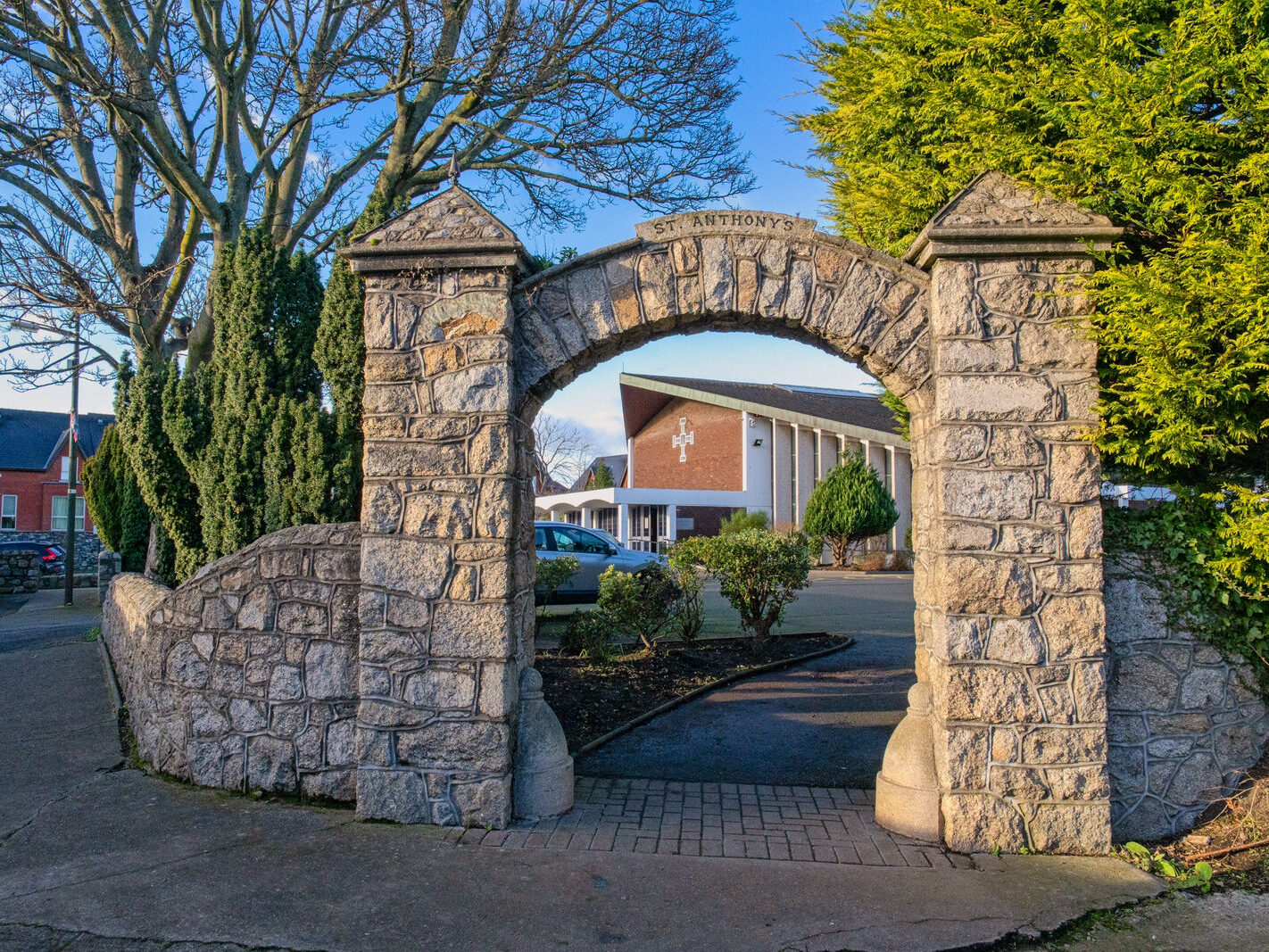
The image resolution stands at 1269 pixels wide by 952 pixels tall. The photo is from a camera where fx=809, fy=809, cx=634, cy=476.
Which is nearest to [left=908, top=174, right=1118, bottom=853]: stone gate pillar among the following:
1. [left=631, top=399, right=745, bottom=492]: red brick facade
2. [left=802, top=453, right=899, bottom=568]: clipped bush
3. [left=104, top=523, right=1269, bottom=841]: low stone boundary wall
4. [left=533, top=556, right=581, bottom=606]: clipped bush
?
[left=104, top=523, right=1269, bottom=841]: low stone boundary wall

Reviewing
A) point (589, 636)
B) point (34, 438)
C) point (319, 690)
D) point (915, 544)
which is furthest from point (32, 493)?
point (915, 544)

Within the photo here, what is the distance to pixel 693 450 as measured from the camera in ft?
98.5

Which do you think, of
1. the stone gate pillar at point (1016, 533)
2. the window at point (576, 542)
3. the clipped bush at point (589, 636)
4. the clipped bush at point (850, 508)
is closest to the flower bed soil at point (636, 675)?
the clipped bush at point (589, 636)

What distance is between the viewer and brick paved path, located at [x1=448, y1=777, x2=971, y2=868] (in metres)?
4.21

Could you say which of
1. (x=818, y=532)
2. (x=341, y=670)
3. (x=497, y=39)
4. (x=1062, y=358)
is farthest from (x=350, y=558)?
(x=818, y=532)

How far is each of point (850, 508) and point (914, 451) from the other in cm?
1768

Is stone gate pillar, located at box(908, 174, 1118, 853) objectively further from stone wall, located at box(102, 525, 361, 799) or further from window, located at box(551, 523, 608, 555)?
window, located at box(551, 523, 608, 555)

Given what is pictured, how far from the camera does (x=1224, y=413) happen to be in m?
4.11

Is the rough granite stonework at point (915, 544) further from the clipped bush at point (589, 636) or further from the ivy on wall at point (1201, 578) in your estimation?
the clipped bush at point (589, 636)

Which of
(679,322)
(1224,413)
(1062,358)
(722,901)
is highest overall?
(679,322)

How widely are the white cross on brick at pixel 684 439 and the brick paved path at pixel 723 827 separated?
25.1 meters

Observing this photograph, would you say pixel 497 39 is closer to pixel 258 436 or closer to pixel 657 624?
pixel 258 436

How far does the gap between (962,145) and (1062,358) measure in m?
1.50

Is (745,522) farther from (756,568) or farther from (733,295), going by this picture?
(733,295)
